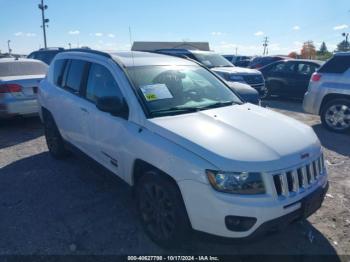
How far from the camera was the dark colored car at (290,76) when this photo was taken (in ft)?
37.9

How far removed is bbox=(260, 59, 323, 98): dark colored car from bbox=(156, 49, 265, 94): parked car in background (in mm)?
956

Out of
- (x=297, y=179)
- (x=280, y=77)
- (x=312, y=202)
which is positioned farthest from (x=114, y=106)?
(x=280, y=77)

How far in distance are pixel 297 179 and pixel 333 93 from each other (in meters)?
5.47

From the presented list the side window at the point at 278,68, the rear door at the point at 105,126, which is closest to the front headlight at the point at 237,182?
the rear door at the point at 105,126

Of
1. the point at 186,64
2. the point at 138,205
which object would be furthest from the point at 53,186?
the point at 186,64

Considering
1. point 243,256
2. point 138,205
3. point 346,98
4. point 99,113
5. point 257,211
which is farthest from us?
point 346,98

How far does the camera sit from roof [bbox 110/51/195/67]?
3.79m

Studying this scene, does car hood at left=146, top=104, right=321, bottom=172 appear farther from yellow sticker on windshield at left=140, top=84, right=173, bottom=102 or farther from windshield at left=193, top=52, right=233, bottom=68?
windshield at left=193, top=52, right=233, bottom=68

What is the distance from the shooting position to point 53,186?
4.59m

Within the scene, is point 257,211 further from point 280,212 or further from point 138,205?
point 138,205

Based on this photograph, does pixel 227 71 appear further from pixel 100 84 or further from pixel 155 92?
pixel 155 92

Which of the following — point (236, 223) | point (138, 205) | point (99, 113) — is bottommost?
point (138, 205)

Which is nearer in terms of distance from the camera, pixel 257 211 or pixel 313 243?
pixel 257 211

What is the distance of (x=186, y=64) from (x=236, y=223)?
2384mm
